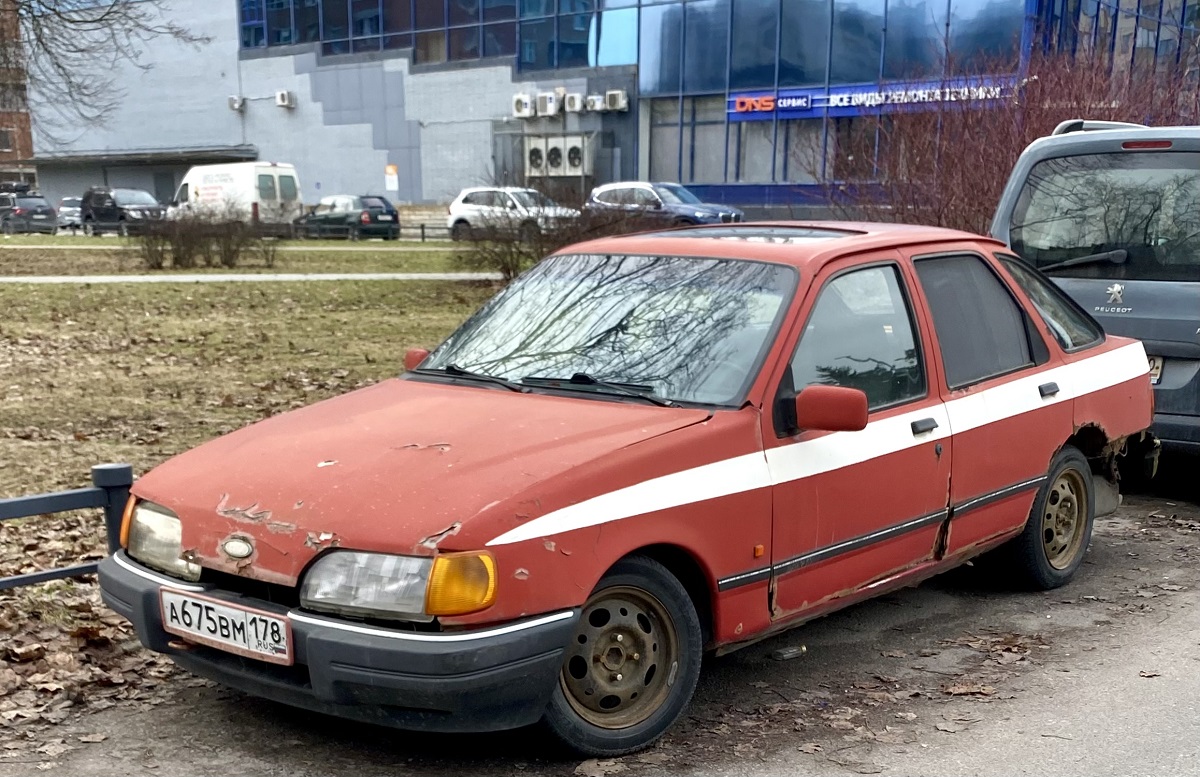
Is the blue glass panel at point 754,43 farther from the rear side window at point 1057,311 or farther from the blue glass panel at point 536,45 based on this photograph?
the rear side window at point 1057,311

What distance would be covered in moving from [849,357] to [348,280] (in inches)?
663

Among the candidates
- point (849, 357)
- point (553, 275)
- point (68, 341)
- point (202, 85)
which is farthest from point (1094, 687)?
point (202, 85)

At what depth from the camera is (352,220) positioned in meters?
37.5

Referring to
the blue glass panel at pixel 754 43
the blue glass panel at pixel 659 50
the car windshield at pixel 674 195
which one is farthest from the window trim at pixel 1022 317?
the blue glass panel at pixel 659 50

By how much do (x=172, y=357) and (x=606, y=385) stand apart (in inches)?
360

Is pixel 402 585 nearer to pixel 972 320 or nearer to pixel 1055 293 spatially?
pixel 972 320

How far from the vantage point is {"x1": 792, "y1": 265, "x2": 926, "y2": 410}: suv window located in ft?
15.3

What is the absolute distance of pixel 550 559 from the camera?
144 inches

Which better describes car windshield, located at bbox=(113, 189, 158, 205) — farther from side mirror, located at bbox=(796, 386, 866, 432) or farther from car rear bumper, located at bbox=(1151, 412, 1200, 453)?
side mirror, located at bbox=(796, 386, 866, 432)

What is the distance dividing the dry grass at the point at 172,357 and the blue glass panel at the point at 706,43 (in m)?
22.7

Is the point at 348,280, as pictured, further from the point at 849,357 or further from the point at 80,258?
the point at 849,357

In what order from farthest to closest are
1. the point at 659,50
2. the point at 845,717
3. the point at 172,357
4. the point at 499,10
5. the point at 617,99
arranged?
the point at 499,10, the point at 617,99, the point at 659,50, the point at 172,357, the point at 845,717

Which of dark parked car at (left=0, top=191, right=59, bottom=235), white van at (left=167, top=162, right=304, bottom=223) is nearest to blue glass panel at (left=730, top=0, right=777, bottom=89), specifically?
white van at (left=167, top=162, right=304, bottom=223)

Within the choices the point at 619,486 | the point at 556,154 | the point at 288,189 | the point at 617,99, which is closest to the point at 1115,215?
the point at 619,486
